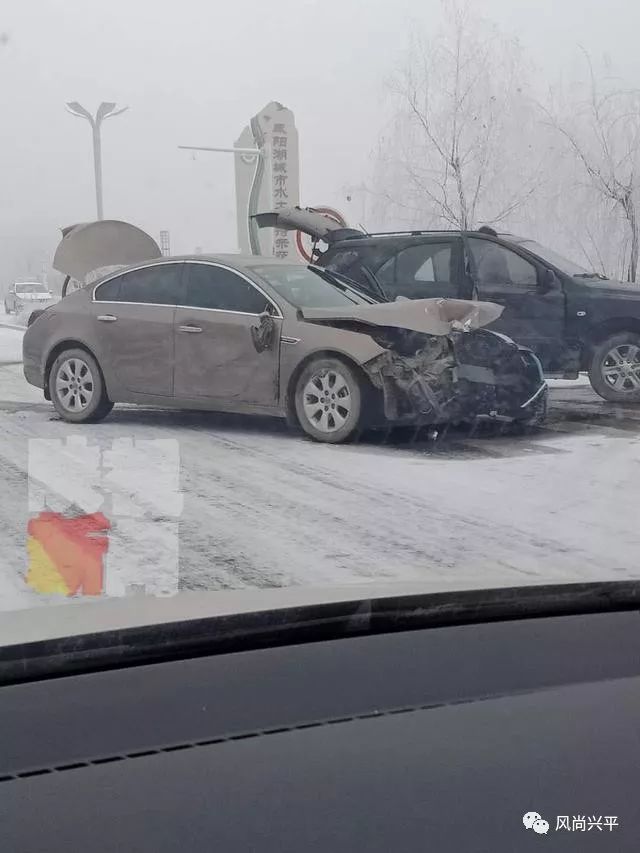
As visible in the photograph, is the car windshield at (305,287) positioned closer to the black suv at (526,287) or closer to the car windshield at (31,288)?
the black suv at (526,287)

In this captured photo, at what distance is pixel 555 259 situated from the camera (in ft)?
31.6

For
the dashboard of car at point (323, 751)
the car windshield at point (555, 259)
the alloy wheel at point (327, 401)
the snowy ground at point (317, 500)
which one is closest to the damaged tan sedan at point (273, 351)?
the alloy wheel at point (327, 401)

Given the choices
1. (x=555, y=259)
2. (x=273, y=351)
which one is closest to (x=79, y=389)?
(x=273, y=351)

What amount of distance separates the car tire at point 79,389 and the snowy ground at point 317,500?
0.13 metres

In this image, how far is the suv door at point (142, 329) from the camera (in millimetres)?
7387

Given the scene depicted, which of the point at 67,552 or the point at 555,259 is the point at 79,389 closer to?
the point at 67,552

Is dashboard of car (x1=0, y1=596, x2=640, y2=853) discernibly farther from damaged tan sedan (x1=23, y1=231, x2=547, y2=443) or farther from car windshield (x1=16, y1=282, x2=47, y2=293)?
car windshield (x1=16, y1=282, x2=47, y2=293)

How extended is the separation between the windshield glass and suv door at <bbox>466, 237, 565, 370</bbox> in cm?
18

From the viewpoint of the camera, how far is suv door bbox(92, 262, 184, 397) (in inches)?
291

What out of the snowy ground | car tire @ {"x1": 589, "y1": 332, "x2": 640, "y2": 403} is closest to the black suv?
car tire @ {"x1": 589, "y1": 332, "x2": 640, "y2": 403}

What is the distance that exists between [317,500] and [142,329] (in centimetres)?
282

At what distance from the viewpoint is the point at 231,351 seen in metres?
7.12

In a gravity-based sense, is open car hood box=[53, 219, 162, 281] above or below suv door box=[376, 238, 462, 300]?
above

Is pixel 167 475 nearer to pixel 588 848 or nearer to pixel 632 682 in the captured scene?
pixel 632 682
